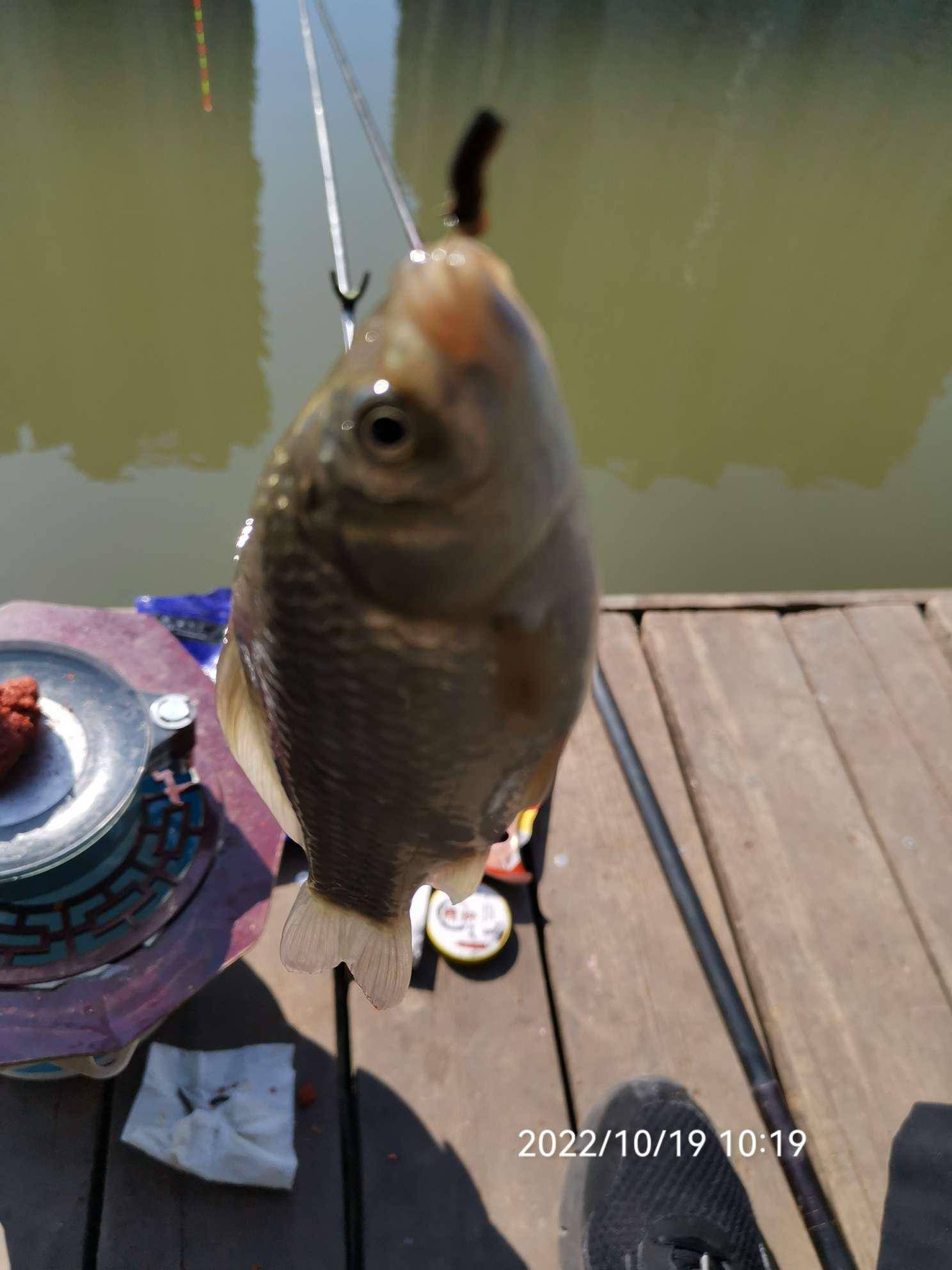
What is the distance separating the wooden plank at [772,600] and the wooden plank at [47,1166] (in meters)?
2.35

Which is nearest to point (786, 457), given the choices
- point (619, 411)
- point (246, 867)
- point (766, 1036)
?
point (619, 411)

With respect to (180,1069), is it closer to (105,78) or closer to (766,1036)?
(766,1036)

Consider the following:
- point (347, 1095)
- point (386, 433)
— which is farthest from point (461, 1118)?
point (386, 433)

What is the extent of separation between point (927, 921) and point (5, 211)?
27.7 feet

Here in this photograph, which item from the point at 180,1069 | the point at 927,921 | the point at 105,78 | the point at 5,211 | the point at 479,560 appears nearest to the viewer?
the point at 479,560

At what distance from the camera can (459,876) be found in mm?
1186

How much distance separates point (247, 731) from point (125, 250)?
734 centimetres

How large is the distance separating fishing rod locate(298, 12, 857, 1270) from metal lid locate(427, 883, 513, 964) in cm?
51

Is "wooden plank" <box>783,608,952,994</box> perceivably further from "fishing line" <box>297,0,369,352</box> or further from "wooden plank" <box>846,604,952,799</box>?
"fishing line" <box>297,0,369,352</box>

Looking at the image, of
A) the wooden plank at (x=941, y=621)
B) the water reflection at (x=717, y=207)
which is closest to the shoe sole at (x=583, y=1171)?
the wooden plank at (x=941, y=621)

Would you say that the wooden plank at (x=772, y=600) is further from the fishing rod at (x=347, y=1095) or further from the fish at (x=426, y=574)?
the fish at (x=426, y=574)

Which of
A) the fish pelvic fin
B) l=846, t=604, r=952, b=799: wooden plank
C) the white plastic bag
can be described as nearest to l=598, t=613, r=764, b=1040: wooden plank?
l=846, t=604, r=952, b=799: wooden plank

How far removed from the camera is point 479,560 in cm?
79

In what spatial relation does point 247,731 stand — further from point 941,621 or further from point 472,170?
point 941,621
